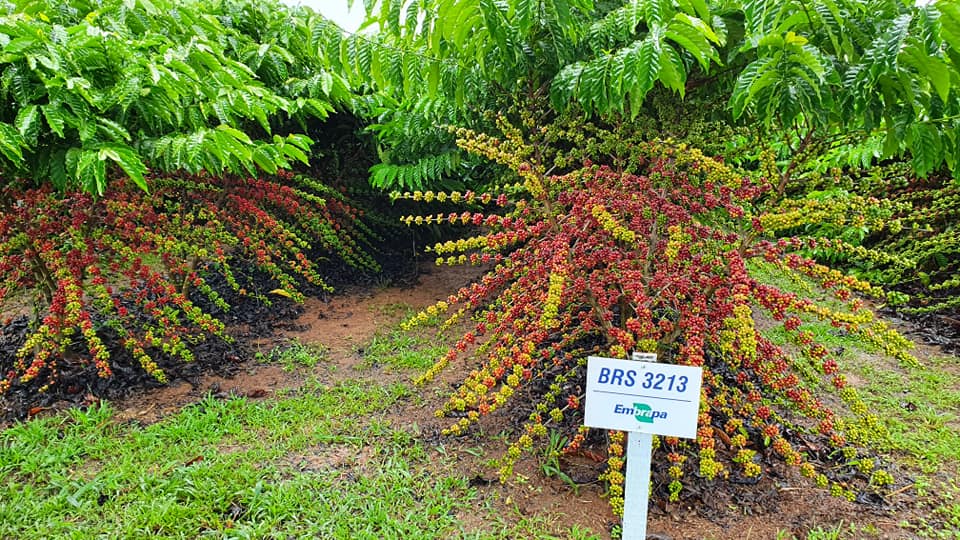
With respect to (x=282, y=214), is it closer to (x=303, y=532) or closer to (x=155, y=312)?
(x=155, y=312)

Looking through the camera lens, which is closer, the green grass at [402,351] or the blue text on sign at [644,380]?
the blue text on sign at [644,380]

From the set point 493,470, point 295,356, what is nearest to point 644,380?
point 493,470

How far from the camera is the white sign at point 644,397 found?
1.55 metres

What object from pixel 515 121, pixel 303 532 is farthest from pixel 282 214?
pixel 303 532

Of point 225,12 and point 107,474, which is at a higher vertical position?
point 225,12

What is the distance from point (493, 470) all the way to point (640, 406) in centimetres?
94

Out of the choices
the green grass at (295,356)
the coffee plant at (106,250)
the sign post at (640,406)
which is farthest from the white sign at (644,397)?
the green grass at (295,356)

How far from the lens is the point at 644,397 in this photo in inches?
62.6

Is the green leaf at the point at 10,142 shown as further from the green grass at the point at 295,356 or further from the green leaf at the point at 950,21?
the green leaf at the point at 950,21

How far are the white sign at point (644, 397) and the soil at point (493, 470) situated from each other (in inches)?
24.6

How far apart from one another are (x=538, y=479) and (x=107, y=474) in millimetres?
1726

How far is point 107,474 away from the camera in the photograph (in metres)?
2.24

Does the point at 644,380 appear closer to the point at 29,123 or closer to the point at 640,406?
the point at 640,406

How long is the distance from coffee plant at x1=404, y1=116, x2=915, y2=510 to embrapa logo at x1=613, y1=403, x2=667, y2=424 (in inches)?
9.8
